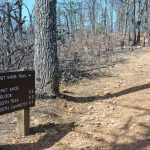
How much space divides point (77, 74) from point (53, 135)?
5.81 m

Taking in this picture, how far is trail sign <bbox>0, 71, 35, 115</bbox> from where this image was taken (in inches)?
240

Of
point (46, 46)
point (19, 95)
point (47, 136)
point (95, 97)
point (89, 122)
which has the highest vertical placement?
point (46, 46)

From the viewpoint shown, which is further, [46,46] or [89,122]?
[46,46]

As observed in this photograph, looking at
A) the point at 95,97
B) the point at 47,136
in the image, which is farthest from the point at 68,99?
the point at 47,136

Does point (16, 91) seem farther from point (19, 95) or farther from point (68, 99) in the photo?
point (68, 99)

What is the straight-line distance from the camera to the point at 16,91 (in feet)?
20.9

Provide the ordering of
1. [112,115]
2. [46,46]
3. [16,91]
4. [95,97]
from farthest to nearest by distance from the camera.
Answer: [95,97] < [46,46] < [112,115] < [16,91]

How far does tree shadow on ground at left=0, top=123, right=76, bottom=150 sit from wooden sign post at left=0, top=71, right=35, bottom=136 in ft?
1.04

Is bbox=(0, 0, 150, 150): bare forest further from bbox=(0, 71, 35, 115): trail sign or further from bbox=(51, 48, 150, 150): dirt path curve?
bbox=(0, 71, 35, 115): trail sign

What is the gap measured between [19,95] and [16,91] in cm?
10

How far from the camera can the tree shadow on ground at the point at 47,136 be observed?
6.19 metres

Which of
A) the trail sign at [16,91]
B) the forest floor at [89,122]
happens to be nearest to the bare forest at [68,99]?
the forest floor at [89,122]

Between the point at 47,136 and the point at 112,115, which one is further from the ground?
the point at 112,115

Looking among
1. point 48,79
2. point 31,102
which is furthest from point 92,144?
point 48,79
